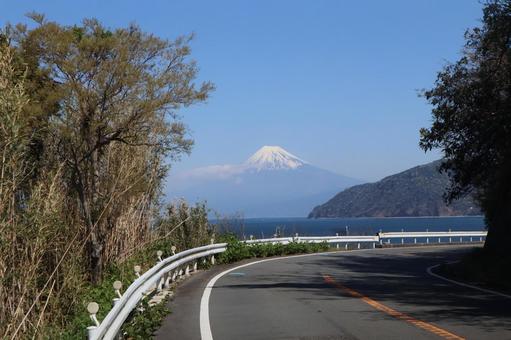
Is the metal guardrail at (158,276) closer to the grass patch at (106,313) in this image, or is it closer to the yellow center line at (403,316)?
the grass patch at (106,313)

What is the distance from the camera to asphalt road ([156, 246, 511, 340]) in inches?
382

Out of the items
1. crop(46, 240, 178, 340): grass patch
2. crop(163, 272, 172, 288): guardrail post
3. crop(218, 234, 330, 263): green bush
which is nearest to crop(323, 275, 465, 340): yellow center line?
crop(46, 240, 178, 340): grass patch

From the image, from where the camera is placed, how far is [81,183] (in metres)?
19.4

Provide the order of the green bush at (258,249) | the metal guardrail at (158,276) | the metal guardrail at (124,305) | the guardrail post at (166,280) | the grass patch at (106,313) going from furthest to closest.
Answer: the green bush at (258,249), the guardrail post at (166,280), the grass patch at (106,313), the metal guardrail at (158,276), the metal guardrail at (124,305)

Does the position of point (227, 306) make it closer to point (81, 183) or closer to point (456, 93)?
point (81, 183)

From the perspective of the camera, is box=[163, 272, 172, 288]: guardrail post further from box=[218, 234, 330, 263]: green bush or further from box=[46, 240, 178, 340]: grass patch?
box=[218, 234, 330, 263]: green bush

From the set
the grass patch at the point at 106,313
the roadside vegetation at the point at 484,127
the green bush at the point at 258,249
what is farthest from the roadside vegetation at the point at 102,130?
the roadside vegetation at the point at 484,127

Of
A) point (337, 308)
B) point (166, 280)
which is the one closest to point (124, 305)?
point (337, 308)

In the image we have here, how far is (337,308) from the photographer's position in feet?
40.4

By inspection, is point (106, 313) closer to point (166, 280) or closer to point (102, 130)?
point (166, 280)

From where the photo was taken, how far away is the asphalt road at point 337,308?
9703mm

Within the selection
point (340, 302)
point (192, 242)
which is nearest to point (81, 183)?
point (192, 242)

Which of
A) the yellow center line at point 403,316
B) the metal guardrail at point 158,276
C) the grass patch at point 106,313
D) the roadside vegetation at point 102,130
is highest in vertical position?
the roadside vegetation at point 102,130

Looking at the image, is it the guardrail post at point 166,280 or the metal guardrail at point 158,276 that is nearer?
the metal guardrail at point 158,276
